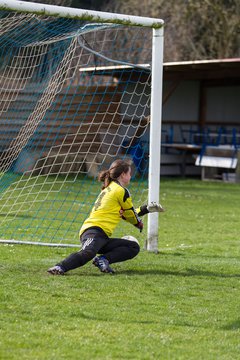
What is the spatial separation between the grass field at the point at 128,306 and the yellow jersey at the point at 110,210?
19.1 inches

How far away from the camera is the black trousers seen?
8.45 meters

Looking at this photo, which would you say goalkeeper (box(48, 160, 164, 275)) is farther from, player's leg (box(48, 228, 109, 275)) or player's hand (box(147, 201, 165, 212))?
player's hand (box(147, 201, 165, 212))

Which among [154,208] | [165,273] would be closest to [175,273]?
[165,273]

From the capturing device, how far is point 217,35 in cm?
3072

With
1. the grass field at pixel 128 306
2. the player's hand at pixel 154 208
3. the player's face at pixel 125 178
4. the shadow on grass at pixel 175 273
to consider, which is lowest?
the shadow on grass at pixel 175 273

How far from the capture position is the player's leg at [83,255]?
8.45 metres

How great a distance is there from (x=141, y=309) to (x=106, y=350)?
4.47ft

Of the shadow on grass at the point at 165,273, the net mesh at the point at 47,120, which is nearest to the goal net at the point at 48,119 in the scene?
the net mesh at the point at 47,120

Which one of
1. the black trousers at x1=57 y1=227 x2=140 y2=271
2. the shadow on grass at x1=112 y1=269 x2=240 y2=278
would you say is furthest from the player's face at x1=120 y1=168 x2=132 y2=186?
the shadow on grass at x1=112 y1=269 x2=240 y2=278

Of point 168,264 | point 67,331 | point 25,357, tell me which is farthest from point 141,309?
point 168,264

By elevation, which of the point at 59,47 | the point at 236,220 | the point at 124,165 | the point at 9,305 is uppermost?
the point at 59,47

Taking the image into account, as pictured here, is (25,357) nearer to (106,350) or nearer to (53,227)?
(106,350)

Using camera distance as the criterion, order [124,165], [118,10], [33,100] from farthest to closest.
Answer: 1. [118,10]
2. [33,100]
3. [124,165]

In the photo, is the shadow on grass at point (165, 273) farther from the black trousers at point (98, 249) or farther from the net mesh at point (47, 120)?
the net mesh at point (47, 120)
